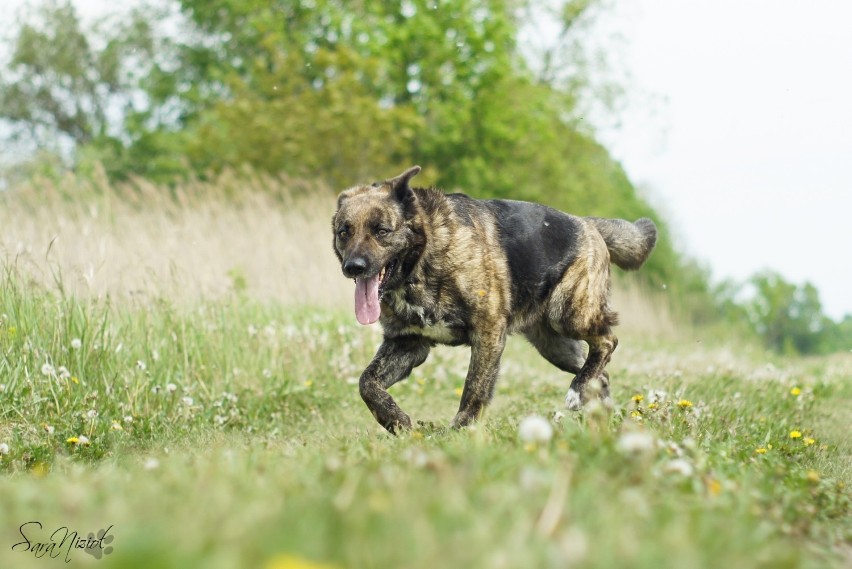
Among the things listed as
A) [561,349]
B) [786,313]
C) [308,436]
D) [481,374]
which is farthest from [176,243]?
[786,313]

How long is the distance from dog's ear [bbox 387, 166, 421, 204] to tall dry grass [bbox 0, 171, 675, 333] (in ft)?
9.07

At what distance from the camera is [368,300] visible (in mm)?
5602

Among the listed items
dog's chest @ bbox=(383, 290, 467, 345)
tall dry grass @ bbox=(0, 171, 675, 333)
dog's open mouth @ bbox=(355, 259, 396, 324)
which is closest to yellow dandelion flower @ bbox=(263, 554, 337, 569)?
dog's open mouth @ bbox=(355, 259, 396, 324)

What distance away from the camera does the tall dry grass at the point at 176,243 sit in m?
8.44

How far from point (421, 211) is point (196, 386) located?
2661 millimetres

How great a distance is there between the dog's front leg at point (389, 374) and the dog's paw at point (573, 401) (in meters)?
1.06

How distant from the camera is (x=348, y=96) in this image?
19734 mm

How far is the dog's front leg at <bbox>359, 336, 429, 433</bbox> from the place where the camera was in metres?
5.68

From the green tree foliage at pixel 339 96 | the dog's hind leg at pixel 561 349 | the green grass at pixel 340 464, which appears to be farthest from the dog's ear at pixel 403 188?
the green tree foliage at pixel 339 96

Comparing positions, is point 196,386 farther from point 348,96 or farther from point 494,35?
point 494,35

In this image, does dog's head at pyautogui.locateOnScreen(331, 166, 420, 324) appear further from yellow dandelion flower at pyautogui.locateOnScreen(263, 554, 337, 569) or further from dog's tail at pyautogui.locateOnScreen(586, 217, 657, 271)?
yellow dandelion flower at pyautogui.locateOnScreen(263, 554, 337, 569)

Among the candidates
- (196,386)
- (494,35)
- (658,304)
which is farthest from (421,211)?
(494,35)
